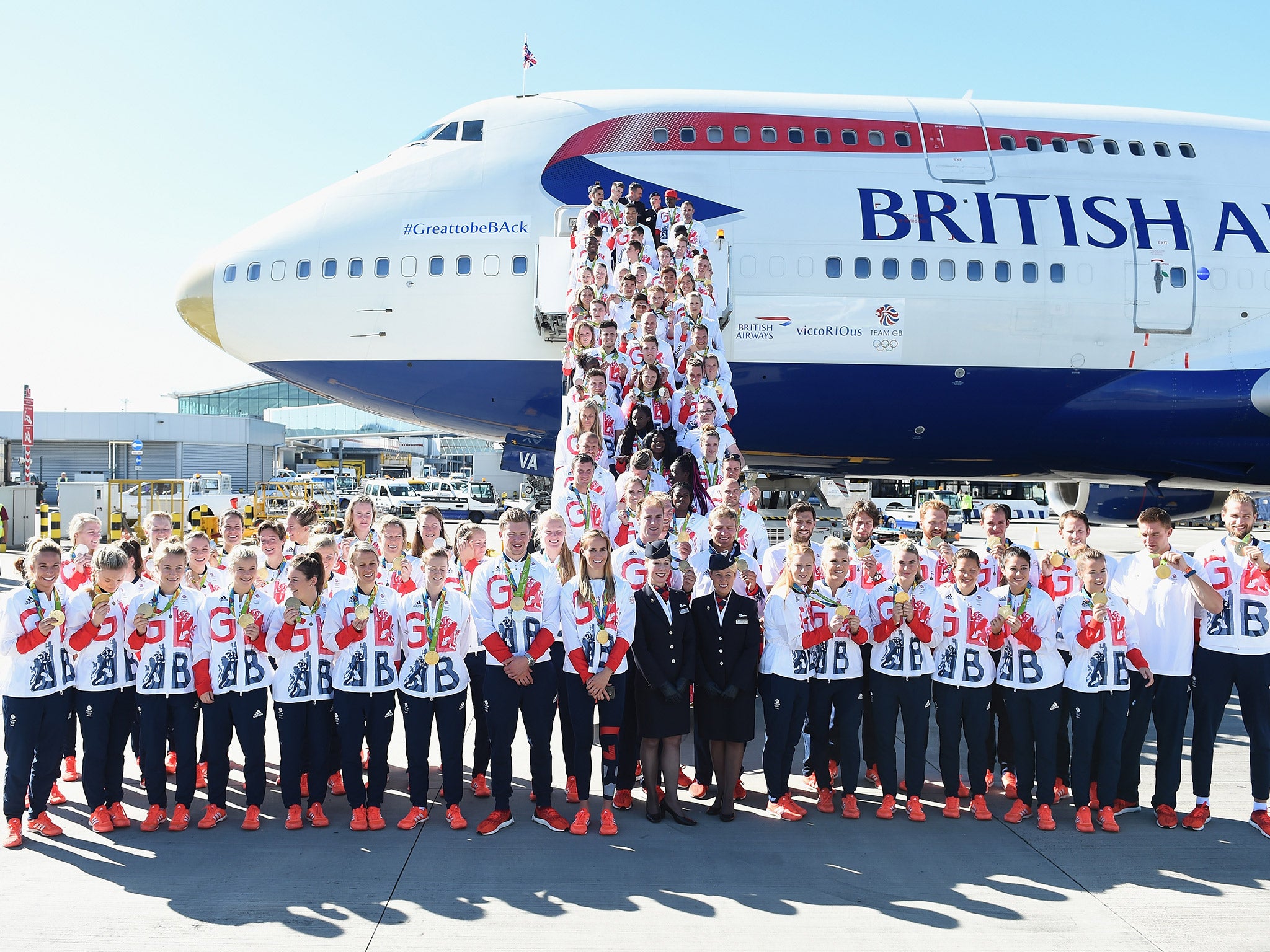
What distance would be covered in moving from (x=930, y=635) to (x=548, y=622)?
2.43 metres

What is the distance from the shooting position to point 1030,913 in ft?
13.7

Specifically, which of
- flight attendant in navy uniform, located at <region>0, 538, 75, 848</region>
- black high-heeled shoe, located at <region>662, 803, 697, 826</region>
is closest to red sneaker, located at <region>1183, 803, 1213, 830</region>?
black high-heeled shoe, located at <region>662, 803, 697, 826</region>

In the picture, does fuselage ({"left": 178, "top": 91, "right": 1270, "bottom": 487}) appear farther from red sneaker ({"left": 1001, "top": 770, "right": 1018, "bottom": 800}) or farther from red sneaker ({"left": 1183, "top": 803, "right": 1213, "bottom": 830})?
red sneaker ({"left": 1183, "top": 803, "right": 1213, "bottom": 830})

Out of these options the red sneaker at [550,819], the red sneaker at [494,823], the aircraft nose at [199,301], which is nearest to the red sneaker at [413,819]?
the red sneaker at [494,823]

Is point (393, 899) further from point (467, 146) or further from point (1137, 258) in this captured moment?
point (1137, 258)

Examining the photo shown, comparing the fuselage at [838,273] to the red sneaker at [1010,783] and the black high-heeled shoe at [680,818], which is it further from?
the black high-heeled shoe at [680,818]

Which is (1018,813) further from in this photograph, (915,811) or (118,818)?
(118,818)

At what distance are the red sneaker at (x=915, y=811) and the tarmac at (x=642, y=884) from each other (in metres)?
0.05

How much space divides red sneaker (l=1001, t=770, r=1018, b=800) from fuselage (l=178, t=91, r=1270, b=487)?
639 centimetres

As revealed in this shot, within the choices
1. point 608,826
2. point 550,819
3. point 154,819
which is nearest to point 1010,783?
point 608,826

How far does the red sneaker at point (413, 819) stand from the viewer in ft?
16.8

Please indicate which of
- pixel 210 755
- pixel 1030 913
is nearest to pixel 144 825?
pixel 210 755

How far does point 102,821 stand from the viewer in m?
5.02

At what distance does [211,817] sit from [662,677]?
281 cm
